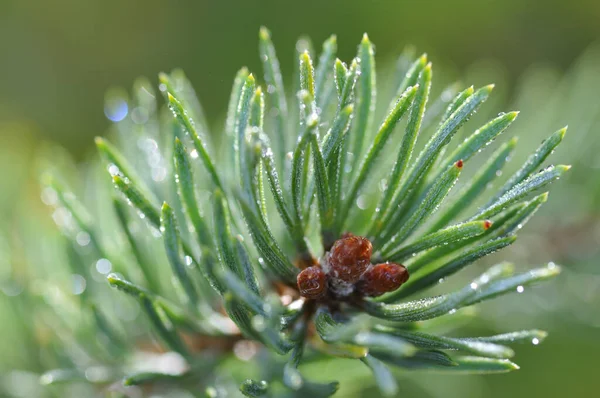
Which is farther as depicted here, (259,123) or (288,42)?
(288,42)

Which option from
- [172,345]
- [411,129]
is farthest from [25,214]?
[411,129]

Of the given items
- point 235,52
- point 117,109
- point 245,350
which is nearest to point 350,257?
point 245,350

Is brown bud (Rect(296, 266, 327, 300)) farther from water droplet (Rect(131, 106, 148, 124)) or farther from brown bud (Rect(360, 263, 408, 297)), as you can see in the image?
water droplet (Rect(131, 106, 148, 124))

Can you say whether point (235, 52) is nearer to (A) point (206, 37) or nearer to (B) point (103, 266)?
(A) point (206, 37)

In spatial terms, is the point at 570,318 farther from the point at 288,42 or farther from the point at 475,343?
the point at 288,42

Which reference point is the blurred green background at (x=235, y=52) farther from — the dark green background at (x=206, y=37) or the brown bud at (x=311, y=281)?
the brown bud at (x=311, y=281)

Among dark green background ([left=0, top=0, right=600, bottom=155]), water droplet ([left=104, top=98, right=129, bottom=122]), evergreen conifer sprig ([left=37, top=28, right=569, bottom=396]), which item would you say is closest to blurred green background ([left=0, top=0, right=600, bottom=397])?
dark green background ([left=0, top=0, right=600, bottom=155])

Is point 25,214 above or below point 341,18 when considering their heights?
below

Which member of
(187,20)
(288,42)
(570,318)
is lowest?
(570,318)
